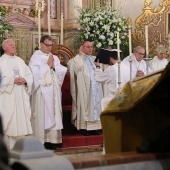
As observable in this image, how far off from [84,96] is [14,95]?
1634mm

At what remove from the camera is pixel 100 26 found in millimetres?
10656

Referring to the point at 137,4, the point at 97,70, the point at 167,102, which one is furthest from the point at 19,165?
the point at 137,4

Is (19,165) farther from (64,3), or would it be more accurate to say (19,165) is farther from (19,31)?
(64,3)

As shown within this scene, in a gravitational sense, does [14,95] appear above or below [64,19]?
below

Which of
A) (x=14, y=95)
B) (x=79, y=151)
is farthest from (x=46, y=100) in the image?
(x=79, y=151)

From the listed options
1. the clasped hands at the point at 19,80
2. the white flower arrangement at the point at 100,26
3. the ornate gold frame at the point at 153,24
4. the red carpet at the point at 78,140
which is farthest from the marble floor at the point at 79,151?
the ornate gold frame at the point at 153,24

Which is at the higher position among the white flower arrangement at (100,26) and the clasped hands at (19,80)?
the white flower arrangement at (100,26)

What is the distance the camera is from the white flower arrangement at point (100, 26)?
34.8 ft

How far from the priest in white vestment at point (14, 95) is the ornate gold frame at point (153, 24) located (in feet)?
14.6

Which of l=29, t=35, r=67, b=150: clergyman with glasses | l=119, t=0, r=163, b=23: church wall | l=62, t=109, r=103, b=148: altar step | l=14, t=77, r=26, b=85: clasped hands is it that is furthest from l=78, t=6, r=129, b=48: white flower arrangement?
l=14, t=77, r=26, b=85: clasped hands

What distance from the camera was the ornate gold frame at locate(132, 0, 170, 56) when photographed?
1228cm

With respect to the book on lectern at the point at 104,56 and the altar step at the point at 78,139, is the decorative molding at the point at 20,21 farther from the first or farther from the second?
the book on lectern at the point at 104,56

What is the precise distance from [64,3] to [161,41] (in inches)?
98.0

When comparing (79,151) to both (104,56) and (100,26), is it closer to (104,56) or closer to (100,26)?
(104,56)
